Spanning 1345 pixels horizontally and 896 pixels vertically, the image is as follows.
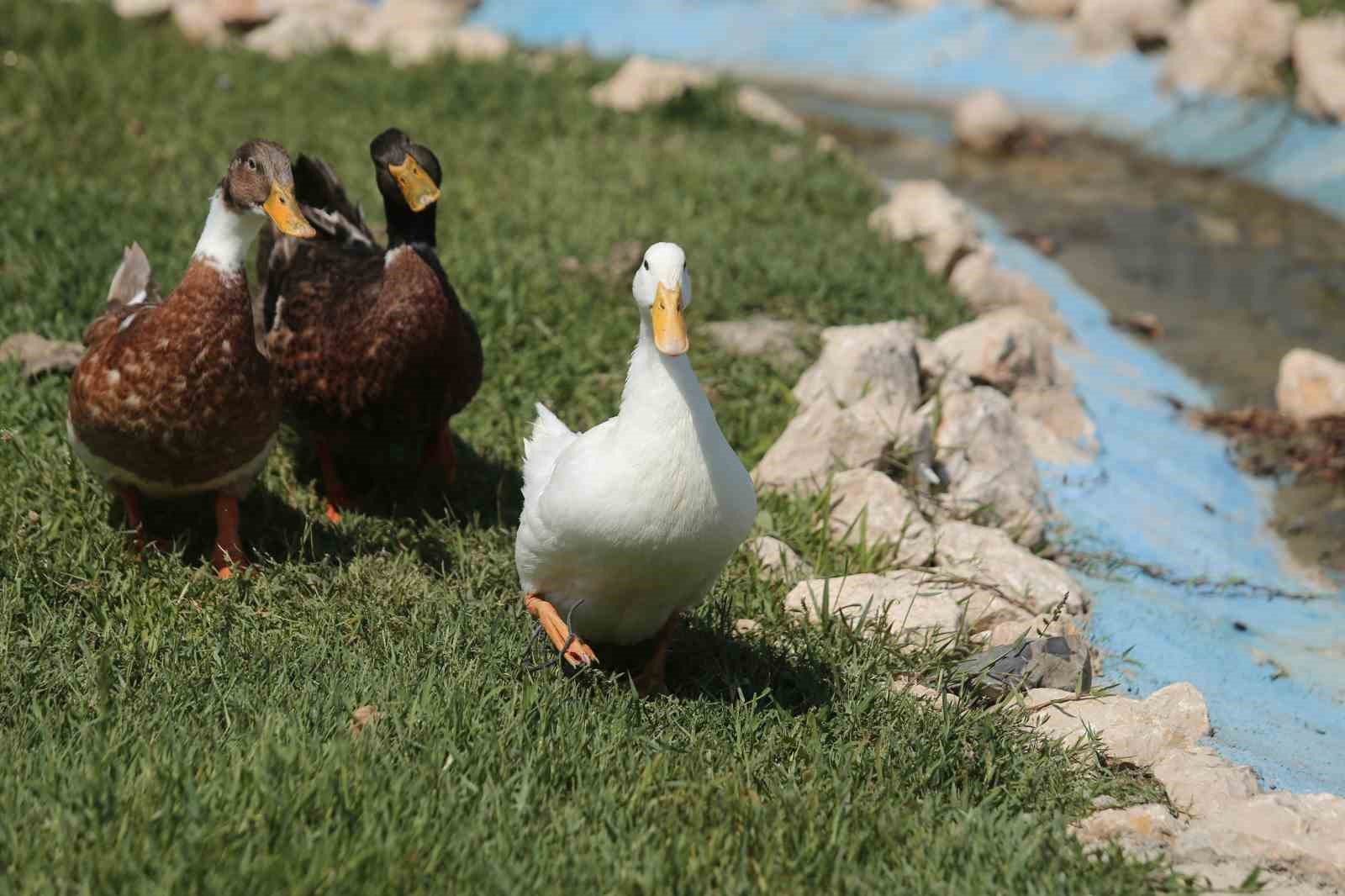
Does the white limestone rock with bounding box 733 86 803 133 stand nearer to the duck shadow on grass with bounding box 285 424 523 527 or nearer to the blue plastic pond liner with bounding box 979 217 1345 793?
the blue plastic pond liner with bounding box 979 217 1345 793

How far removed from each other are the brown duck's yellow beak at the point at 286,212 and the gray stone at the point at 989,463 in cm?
235

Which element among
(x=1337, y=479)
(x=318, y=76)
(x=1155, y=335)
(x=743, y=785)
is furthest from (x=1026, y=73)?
(x=743, y=785)

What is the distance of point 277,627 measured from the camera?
369 centimetres

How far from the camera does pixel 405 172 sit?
4.52m

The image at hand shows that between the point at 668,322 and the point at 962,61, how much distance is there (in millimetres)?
9812

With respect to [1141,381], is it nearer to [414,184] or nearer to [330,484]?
[414,184]

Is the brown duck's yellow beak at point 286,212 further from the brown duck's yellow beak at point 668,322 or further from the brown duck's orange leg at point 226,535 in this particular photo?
the brown duck's yellow beak at point 668,322

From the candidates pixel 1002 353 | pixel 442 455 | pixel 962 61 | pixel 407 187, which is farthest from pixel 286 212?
pixel 962 61

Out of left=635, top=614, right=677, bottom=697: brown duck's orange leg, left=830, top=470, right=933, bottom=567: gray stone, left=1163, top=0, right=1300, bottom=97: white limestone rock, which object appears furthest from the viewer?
left=1163, top=0, right=1300, bottom=97: white limestone rock

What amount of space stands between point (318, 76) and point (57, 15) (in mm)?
1706

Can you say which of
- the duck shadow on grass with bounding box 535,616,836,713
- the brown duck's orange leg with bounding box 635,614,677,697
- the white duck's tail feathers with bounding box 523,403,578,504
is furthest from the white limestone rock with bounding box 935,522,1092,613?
the white duck's tail feathers with bounding box 523,403,578,504

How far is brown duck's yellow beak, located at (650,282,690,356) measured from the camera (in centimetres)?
312

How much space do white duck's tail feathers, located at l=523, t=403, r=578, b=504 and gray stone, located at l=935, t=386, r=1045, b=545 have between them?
1.58 m

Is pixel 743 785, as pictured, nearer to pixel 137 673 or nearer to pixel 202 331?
pixel 137 673
